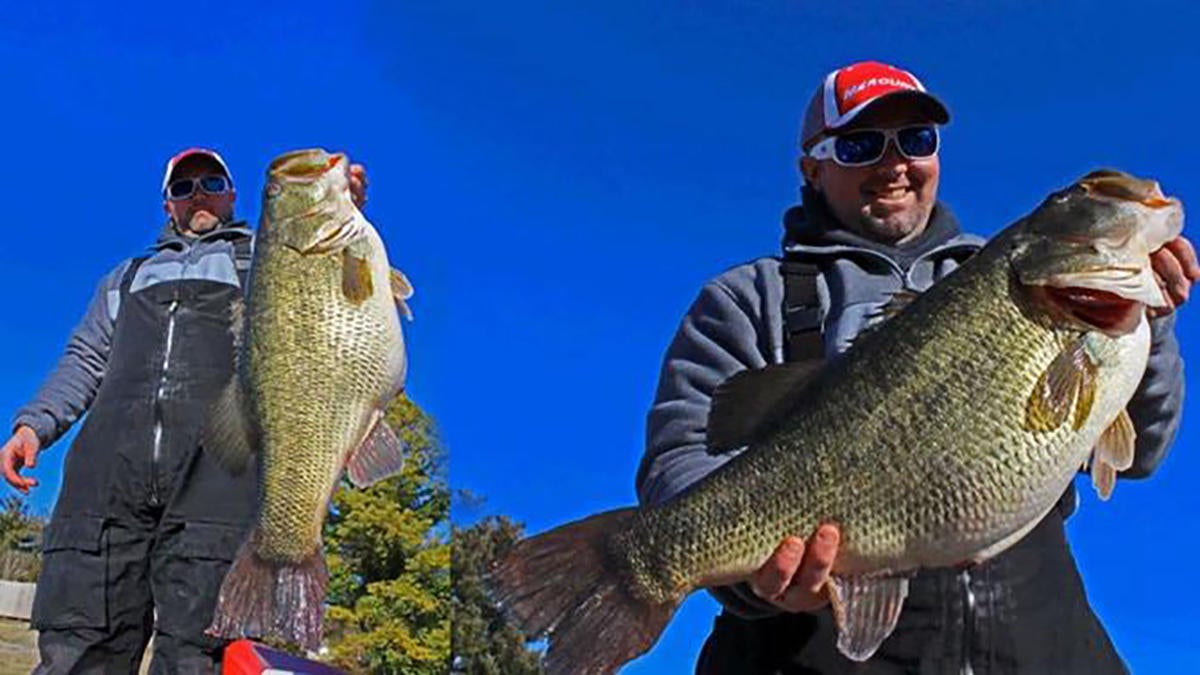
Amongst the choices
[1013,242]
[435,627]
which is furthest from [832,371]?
[435,627]

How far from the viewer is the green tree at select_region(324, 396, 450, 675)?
24594 mm

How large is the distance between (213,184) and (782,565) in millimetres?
5197

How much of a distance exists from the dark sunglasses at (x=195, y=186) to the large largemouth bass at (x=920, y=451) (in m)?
4.77

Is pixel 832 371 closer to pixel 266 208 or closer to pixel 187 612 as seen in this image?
pixel 266 208

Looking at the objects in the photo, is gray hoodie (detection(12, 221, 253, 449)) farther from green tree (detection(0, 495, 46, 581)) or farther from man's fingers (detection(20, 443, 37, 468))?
green tree (detection(0, 495, 46, 581))

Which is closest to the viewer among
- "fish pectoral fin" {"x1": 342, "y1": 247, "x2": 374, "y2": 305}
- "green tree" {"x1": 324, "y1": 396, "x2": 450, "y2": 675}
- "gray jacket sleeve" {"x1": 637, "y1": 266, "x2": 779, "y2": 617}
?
"gray jacket sleeve" {"x1": 637, "y1": 266, "x2": 779, "y2": 617}

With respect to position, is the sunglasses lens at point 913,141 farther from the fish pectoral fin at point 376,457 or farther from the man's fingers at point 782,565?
the fish pectoral fin at point 376,457

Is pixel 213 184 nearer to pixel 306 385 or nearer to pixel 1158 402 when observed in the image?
pixel 306 385

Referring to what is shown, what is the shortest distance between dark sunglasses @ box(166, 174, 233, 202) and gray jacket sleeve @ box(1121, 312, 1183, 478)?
5239 mm

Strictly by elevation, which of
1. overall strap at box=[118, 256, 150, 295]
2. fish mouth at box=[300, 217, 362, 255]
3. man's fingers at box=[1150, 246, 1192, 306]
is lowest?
man's fingers at box=[1150, 246, 1192, 306]

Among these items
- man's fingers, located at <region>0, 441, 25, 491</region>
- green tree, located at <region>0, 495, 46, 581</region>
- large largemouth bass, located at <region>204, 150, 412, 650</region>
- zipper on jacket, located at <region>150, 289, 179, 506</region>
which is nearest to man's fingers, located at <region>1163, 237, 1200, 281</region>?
large largemouth bass, located at <region>204, 150, 412, 650</region>

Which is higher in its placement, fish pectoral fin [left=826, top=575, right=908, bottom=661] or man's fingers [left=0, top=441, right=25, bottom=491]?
man's fingers [left=0, top=441, right=25, bottom=491]

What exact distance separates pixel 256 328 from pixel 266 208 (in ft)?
1.62

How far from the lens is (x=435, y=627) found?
→ 26.8 metres
